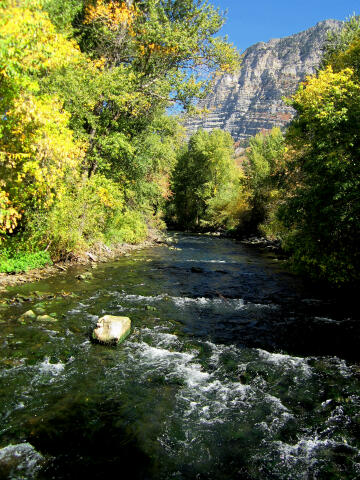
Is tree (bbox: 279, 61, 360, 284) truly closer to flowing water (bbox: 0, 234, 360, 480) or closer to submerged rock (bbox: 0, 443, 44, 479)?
flowing water (bbox: 0, 234, 360, 480)

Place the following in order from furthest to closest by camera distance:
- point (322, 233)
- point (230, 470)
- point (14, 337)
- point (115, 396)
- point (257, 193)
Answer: point (257, 193) < point (322, 233) < point (14, 337) < point (115, 396) < point (230, 470)

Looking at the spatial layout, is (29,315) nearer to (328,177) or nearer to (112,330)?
(112,330)

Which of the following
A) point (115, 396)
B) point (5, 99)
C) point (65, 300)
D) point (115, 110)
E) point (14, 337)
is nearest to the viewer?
point (115, 396)

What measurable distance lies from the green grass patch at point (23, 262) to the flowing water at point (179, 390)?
2543mm

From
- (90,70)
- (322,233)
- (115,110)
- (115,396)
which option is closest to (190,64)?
(115,110)

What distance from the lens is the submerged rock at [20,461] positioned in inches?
179

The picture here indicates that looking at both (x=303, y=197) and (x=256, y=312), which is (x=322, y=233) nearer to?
(x=303, y=197)

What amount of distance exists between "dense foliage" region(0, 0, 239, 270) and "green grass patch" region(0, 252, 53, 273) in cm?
31

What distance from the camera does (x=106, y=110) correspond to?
23188mm

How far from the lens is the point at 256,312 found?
12555 mm

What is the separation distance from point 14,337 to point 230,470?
6459 millimetres

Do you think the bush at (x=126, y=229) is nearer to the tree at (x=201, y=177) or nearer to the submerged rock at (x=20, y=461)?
the submerged rock at (x=20, y=461)

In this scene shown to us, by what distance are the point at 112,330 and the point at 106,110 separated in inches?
735

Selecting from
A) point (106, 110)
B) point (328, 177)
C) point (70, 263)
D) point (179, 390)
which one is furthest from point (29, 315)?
point (106, 110)
